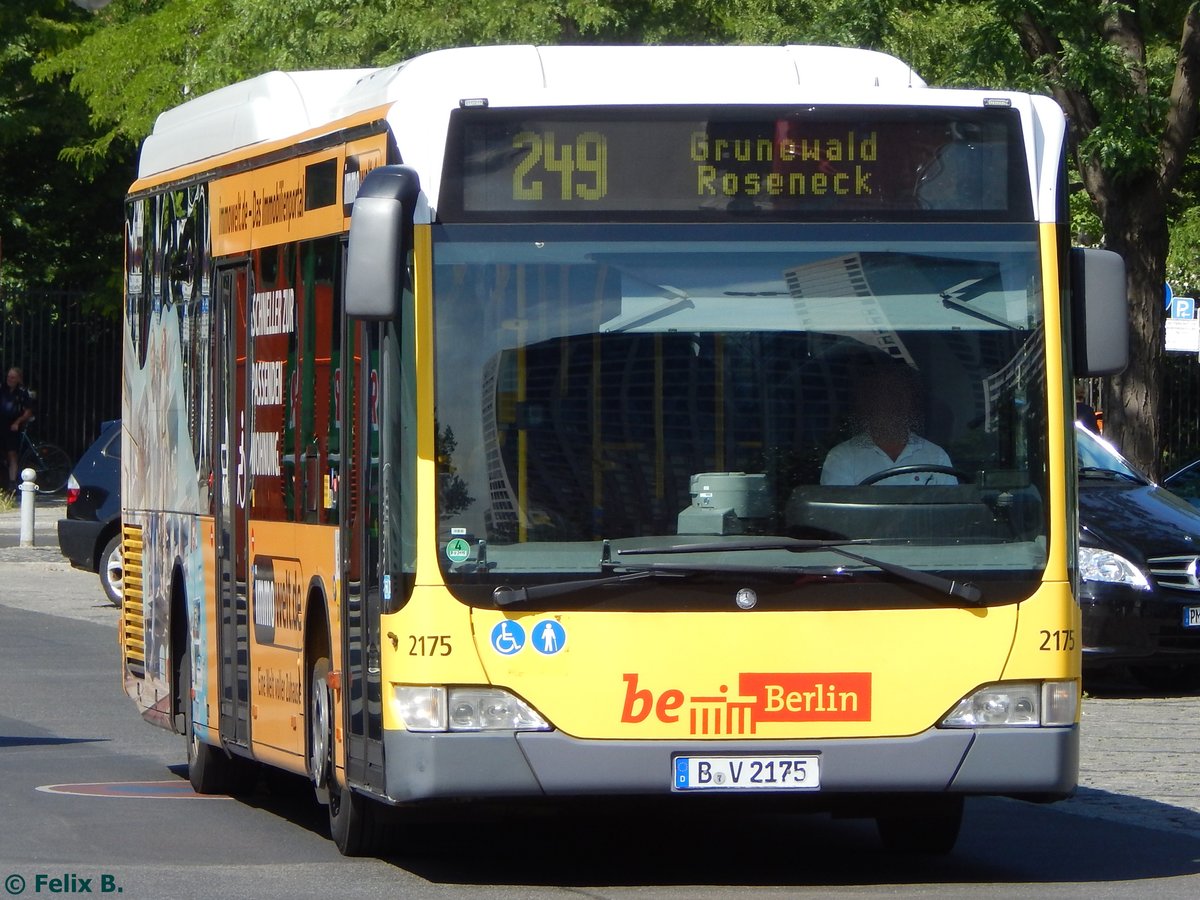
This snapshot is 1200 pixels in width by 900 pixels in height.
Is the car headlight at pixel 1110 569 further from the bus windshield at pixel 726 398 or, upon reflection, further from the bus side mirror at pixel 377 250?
the bus side mirror at pixel 377 250

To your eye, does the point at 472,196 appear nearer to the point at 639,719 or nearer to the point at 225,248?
the point at 639,719

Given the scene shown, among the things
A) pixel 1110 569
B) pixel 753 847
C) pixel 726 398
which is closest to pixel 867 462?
pixel 726 398

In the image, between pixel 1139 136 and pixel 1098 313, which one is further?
pixel 1139 136

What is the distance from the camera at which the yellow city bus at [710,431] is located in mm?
7941

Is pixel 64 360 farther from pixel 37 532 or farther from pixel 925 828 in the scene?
pixel 925 828

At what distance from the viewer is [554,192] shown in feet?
26.6

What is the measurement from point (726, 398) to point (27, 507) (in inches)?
880

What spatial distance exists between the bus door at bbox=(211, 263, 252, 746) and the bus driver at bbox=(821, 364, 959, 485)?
2941 mm

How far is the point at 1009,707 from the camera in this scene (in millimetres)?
8141

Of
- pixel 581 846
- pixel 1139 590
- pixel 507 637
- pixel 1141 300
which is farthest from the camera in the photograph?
pixel 1141 300

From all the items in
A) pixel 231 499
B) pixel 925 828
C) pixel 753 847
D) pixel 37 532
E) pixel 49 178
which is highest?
pixel 49 178

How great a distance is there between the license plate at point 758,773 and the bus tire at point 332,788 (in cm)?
142

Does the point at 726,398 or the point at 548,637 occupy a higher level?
the point at 726,398

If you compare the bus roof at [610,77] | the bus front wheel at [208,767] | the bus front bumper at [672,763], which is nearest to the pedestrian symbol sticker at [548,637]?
the bus front bumper at [672,763]
